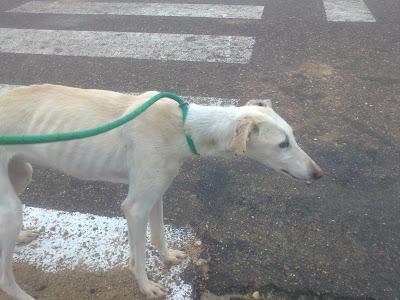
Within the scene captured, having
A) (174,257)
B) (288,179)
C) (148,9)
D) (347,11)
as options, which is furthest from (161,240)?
(347,11)

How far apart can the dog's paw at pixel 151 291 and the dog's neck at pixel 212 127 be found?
94cm

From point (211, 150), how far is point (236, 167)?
1458 mm

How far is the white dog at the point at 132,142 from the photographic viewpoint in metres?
2.55

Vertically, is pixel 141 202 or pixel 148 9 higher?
pixel 141 202

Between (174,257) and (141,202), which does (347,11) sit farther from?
(141,202)

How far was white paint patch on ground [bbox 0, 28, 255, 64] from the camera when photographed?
20.2 feet

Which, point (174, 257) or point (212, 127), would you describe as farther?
point (174, 257)

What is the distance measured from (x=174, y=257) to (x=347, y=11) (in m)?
5.95

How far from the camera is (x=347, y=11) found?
7566mm

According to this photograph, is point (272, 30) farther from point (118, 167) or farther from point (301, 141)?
point (118, 167)

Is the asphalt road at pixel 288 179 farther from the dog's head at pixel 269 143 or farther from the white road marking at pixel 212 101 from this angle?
the dog's head at pixel 269 143

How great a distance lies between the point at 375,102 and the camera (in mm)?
4957

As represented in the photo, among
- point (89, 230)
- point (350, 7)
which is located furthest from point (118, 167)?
point (350, 7)

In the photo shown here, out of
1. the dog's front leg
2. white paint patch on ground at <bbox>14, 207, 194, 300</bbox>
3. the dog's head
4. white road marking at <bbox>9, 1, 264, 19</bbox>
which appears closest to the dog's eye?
the dog's head
